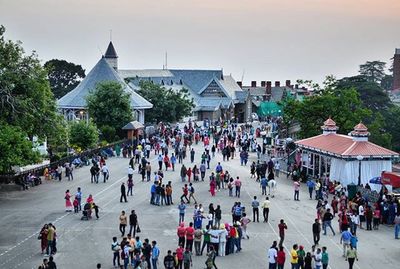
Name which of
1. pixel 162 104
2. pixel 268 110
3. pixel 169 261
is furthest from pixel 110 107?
pixel 268 110

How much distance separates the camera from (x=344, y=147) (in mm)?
40656

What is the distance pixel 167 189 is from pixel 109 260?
32.9 ft

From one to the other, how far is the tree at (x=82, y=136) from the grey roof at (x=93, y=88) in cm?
1908

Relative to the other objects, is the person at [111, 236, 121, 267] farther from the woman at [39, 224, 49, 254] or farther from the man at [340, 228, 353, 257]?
the man at [340, 228, 353, 257]

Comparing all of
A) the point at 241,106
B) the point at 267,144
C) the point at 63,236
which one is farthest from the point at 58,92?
the point at 63,236

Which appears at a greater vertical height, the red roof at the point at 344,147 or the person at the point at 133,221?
the red roof at the point at 344,147

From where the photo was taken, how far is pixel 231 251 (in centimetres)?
2520

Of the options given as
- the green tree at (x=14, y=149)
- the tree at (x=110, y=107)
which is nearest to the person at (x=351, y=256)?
the green tree at (x=14, y=149)

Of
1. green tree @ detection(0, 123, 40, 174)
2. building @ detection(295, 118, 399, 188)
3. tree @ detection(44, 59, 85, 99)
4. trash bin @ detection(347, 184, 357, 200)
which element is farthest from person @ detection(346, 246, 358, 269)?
tree @ detection(44, 59, 85, 99)

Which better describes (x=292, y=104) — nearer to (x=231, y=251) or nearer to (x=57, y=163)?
(x=57, y=163)

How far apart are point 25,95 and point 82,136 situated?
46.9ft

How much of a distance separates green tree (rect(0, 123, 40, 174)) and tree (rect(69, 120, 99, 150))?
16.2 metres

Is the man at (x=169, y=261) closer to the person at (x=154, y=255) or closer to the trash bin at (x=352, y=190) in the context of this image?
the person at (x=154, y=255)

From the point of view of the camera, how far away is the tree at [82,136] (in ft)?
173
